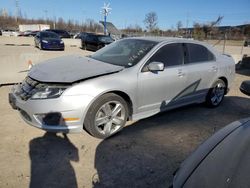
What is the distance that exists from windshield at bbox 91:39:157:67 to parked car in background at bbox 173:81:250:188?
240 centimetres

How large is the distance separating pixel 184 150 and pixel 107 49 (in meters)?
2.56

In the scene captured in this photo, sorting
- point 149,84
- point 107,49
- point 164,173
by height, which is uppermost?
point 107,49

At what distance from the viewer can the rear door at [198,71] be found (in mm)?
4868

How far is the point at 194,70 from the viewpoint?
4.89 meters

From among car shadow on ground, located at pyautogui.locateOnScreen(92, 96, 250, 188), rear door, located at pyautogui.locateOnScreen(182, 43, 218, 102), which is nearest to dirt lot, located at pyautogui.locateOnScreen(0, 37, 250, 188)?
car shadow on ground, located at pyautogui.locateOnScreen(92, 96, 250, 188)

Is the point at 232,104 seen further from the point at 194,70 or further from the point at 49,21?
the point at 49,21

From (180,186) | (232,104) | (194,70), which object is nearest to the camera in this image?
(180,186)

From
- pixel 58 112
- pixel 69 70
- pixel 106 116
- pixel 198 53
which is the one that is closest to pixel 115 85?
pixel 106 116

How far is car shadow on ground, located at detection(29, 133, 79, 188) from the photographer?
283 cm

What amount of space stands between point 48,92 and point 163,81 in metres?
2.01

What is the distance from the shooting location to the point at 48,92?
3.42 metres

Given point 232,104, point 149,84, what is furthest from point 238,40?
point 149,84

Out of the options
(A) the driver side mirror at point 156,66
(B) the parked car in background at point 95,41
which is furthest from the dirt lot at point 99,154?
(B) the parked car in background at point 95,41

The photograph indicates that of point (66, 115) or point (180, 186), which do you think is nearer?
point (180, 186)
